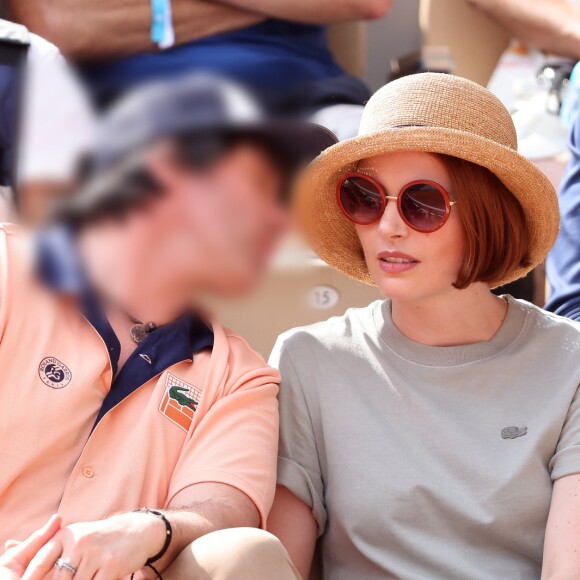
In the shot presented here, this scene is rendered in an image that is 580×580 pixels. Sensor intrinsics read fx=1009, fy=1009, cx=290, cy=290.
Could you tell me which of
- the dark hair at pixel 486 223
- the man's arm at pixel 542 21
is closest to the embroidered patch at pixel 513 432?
the dark hair at pixel 486 223

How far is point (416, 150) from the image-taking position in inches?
60.9

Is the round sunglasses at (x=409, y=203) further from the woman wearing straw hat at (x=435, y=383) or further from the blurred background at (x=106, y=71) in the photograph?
the blurred background at (x=106, y=71)

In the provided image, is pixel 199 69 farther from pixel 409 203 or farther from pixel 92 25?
pixel 409 203

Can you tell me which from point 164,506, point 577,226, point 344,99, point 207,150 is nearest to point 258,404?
point 164,506

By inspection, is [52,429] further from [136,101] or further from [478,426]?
[136,101]

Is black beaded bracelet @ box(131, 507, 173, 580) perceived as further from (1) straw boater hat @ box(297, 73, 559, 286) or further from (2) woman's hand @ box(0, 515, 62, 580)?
(1) straw boater hat @ box(297, 73, 559, 286)

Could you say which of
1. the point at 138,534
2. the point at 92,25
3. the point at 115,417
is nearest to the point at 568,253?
the point at 115,417

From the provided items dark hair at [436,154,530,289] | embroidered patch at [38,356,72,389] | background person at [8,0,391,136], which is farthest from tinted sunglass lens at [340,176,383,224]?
background person at [8,0,391,136]

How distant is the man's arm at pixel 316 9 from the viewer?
84 cm

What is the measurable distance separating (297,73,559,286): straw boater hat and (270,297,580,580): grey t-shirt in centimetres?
16

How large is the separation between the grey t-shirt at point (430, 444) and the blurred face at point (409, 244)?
6.2 inches

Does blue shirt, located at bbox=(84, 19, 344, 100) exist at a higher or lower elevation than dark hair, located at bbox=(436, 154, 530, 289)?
higher

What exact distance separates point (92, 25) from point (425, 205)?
111cm

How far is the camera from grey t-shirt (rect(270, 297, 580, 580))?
1.55 m
